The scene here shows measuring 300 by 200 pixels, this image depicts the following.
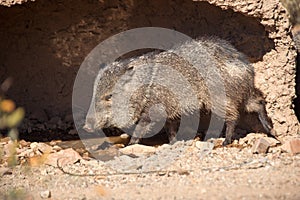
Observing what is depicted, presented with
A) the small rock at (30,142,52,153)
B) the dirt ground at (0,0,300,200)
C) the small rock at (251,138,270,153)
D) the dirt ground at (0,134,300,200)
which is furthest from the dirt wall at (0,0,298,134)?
the small rock at (30,142,52,153)

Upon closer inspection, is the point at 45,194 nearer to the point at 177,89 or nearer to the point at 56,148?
the point at 56,148

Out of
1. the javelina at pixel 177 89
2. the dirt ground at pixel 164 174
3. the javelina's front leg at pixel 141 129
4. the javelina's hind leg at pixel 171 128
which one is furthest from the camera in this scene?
the javelina's hind leg at pixel 171 128

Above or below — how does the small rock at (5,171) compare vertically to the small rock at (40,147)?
below

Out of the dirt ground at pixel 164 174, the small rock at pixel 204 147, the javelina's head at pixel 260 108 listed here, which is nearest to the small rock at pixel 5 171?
the dirt ground at pixel 164 174

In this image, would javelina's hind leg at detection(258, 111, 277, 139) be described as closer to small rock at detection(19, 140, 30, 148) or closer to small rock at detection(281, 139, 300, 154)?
small rock at detection(281, 139, 300, 154)

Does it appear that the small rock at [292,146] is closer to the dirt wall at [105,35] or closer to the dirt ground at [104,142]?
Result: the dirt ground at [104,142]

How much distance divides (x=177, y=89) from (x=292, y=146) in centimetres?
118

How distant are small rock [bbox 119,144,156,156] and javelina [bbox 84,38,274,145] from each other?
0.66ft

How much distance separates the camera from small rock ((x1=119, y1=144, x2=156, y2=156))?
4.66 metres

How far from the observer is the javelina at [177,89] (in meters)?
4.55

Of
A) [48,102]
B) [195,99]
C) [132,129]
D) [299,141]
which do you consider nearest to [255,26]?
[195,99]

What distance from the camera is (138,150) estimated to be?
4691 mm

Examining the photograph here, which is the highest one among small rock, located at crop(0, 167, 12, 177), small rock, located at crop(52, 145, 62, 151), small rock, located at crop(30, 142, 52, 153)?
small rock, located at crop(30, 142, 52, 153)

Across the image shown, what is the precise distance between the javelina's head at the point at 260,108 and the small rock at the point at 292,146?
20.7 inches
